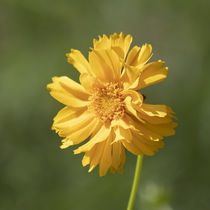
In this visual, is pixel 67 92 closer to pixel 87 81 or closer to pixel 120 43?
pixel 87 81

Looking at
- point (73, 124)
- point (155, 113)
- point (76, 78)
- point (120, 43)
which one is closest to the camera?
point (155, 113)

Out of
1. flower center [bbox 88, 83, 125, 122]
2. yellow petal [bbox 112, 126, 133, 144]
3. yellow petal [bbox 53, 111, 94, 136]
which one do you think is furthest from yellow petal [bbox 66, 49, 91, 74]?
yellow petal [bbox 112, 126, 133, 144]

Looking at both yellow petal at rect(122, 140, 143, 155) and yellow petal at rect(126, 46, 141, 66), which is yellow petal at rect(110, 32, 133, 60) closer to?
yellow petal at rect(126, 46, 141, 66)

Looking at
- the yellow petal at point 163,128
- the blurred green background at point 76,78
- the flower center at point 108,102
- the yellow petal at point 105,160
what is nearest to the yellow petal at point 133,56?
the flower center at point 108,102

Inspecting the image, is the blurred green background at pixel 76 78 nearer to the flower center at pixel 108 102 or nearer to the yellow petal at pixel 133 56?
the flower center at pixel 108 102

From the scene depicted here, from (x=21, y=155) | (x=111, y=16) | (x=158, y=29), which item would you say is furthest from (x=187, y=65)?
(x=21, y=155)

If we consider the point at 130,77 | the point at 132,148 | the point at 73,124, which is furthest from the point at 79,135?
the point at 130,77

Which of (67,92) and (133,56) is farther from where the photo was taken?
(67,92)

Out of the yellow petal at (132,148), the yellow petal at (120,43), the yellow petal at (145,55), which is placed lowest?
the yellow petal at (132,148)
